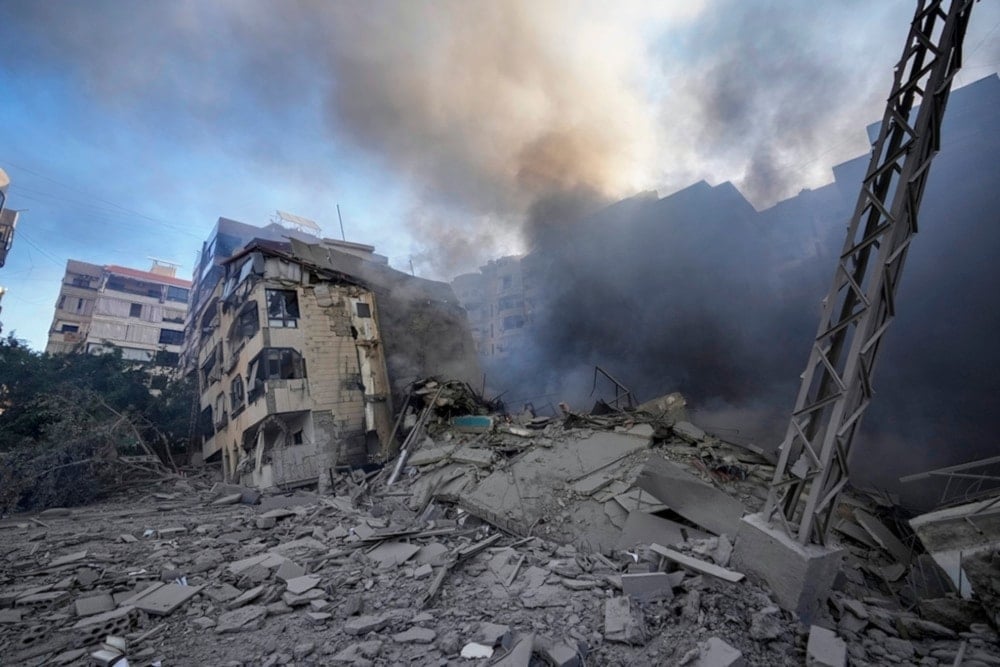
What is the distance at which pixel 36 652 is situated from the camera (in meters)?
3.60

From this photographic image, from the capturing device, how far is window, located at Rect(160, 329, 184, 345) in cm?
3369

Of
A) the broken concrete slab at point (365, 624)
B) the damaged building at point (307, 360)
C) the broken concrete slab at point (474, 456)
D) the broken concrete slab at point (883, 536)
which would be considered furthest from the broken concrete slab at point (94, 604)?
the broken concrete slab at point (883, 536)

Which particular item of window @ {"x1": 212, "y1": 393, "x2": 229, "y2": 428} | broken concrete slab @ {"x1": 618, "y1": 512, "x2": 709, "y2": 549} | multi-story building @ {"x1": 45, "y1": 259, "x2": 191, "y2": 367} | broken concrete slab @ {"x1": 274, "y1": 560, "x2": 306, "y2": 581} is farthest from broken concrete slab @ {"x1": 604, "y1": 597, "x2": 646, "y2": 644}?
multi-story building @ {"x1": 45, "y1": 259, "x2": 191, "y2": 367}

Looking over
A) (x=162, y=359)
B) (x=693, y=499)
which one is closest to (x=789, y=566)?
(x=693, y=499)

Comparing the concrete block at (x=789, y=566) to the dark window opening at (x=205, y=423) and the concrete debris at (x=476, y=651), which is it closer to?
the concrete debris at (x=476, y=651)

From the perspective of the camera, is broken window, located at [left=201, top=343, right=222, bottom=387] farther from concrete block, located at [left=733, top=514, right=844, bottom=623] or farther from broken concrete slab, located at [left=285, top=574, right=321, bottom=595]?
concrete block, located at [left=733, top=514, right=844, bottom=623]

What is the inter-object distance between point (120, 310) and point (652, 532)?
1658 inches

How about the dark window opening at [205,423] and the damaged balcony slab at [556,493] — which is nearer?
the damaged balcony slab at [556,493]

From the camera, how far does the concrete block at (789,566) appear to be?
3.53 m

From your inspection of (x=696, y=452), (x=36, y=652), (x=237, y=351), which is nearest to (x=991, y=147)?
(x=696, y=452)

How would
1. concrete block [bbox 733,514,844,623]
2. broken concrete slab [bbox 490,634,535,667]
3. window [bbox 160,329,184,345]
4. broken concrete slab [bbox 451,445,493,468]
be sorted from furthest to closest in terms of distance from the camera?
window [bbox 160,329,184,345] < broken concrete slab [bbox 451,445,493,468] < concrete block [bbox 733,514,844,623] < broken concrete slab [bbox 490,634,535,667]

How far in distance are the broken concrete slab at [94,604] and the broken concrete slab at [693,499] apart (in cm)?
716

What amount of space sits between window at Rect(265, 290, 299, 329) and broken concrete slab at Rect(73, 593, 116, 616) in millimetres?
12421

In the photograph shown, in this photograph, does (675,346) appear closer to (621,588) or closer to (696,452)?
(696,452)
